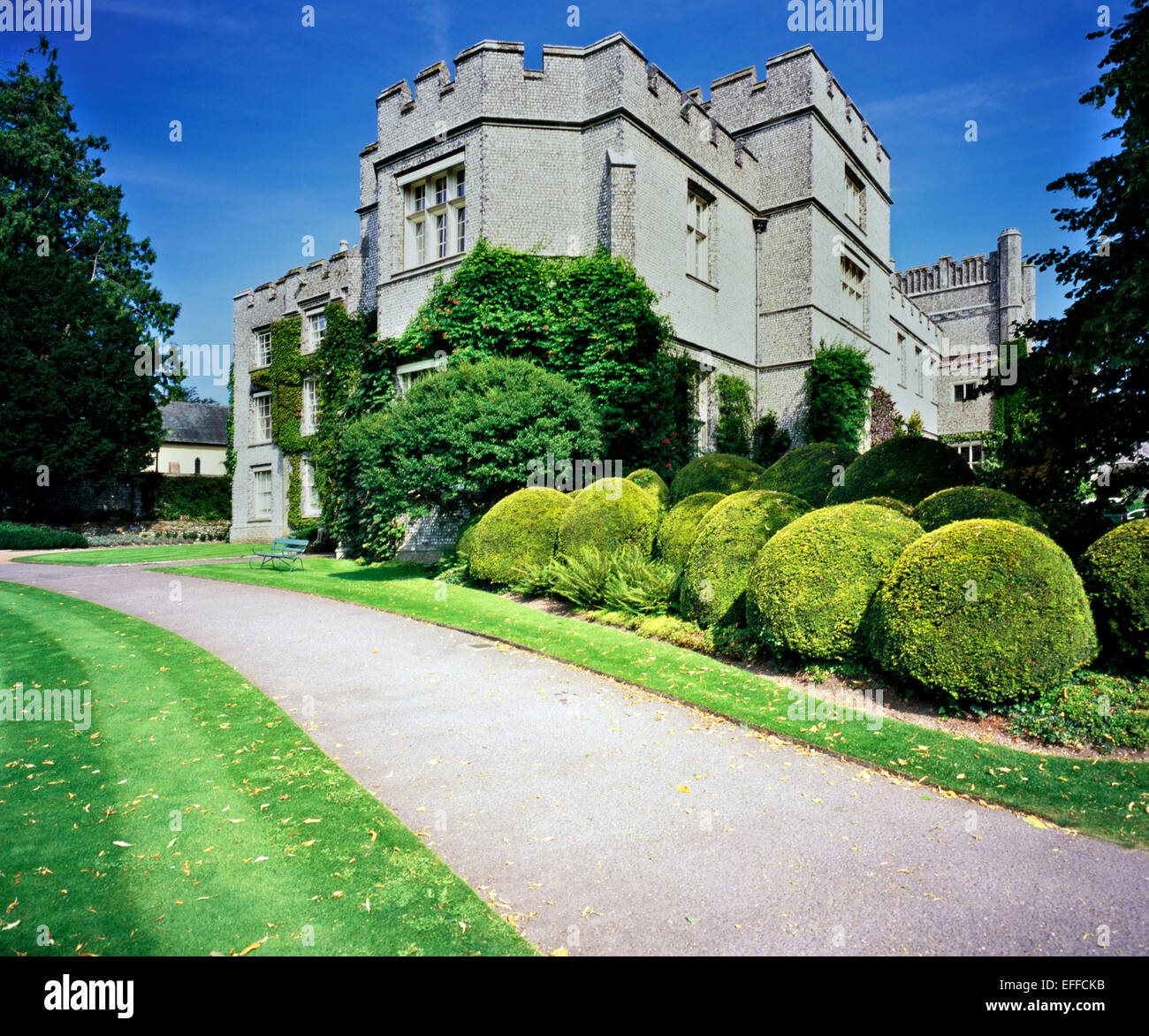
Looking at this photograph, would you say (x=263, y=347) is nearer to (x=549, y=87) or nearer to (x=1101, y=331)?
(x=549, y=87)

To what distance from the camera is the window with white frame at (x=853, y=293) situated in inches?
1001

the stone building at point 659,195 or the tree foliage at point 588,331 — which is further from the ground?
the stone building at point 659,195

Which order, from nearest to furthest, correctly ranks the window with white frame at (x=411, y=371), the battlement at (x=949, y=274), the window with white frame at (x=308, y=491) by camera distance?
the window with white frame at (x=411, y=371), the window with white frame at (x=308, y=491), the battlement at (x=949, y=274)

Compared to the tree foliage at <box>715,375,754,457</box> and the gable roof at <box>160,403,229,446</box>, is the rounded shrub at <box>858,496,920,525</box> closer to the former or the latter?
the tree foliage at <box>715,375,754,457</box>

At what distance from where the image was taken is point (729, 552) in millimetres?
9633

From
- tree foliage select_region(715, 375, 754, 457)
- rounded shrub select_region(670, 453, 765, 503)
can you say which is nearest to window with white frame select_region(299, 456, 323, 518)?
tree foliage select_region(715, 375, 754, 457)

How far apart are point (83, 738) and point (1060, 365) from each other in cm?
1139

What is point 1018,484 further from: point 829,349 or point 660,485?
point 829,349

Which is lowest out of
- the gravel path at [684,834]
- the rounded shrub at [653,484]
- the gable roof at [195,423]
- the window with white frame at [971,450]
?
the gravel path at [684,834]

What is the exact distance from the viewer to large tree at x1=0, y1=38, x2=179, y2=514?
33281 millimetres

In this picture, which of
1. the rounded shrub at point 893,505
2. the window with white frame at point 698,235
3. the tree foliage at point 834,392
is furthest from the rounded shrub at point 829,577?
the tree foliage at point 834,392

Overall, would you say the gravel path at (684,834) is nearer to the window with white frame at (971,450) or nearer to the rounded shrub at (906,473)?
the rounded shrub at (906,473)

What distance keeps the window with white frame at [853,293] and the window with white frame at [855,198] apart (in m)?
1.58

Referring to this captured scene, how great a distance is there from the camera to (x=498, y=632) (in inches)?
399
